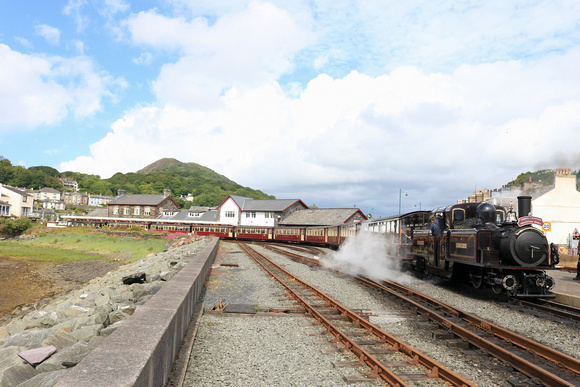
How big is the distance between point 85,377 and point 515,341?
25.0 feet

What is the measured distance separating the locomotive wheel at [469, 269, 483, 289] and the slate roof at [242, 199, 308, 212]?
52.1 meters

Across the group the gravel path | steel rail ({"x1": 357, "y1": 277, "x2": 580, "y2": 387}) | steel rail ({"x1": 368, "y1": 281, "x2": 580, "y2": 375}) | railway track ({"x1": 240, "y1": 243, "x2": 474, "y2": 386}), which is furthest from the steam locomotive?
railway track ({"x1": 240, "y1": 243, "x2": 474, "y2": 386})

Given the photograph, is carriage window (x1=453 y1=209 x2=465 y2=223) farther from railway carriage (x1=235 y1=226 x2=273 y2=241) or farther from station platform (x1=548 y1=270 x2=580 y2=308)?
railway carriage (x1=235 y1=226 x2=273 y2=241)

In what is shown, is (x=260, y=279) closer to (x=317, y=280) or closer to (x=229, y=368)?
(x=317, y=280)

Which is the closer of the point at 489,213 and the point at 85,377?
the point at 85,377

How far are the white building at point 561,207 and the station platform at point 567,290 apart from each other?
19214 millimetres

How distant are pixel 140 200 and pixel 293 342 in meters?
78.1

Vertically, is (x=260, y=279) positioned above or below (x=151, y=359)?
below

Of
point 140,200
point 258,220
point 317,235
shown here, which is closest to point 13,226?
point 140,200

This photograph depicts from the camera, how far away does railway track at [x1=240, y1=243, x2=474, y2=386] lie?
5516 millimetres

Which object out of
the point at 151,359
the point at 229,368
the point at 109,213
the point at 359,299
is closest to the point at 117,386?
the point at 151,359

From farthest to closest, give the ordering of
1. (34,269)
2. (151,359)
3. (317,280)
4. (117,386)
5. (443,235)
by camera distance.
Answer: (34,269) → (317,280) → (443,235) → (151,359) → (117,386)

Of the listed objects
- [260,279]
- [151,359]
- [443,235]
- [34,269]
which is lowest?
[34,269]

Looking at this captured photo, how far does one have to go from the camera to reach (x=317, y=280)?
607 inches
